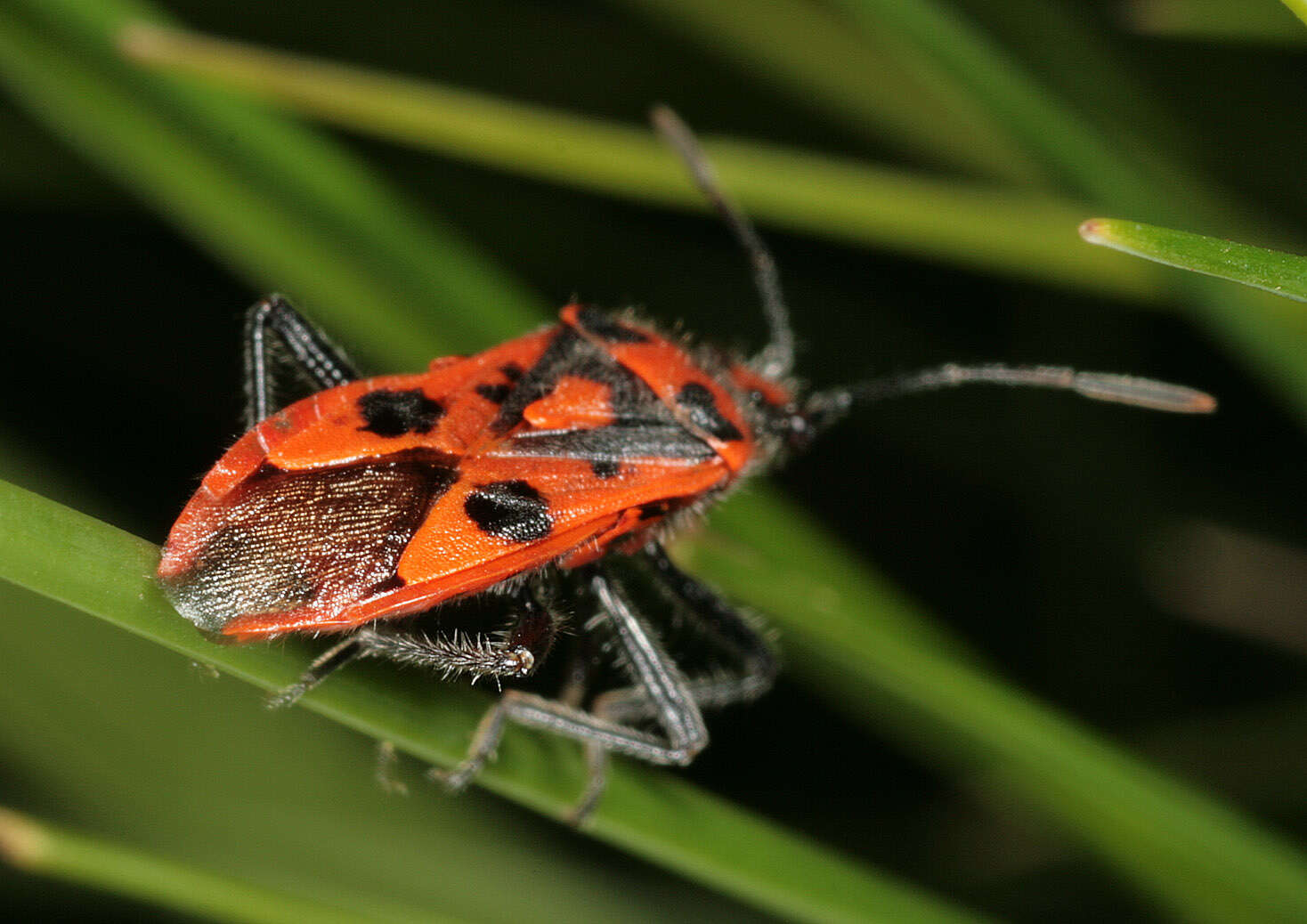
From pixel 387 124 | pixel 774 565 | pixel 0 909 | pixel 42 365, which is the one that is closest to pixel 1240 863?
pixel 774 565

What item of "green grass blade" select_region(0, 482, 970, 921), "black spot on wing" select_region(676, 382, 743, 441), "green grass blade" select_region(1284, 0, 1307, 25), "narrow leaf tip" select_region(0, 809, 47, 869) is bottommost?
"narrow leaf tip" select_region(0, 809, 47, 869)

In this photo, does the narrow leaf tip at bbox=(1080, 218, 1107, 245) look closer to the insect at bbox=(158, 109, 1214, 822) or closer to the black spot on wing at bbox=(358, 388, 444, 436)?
the insect at bbox=(158, 109, 1214, 822)

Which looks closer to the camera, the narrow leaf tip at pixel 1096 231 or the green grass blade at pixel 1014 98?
the narrow leaf tip at pixel 1096 231

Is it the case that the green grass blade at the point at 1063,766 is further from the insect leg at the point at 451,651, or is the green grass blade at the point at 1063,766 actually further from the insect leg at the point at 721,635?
the insect leg at the point at 451,651

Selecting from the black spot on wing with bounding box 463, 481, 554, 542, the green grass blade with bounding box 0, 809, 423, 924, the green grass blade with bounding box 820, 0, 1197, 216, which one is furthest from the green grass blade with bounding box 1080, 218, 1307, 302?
the green grass blade with bounding box 0, 809, 423, 924

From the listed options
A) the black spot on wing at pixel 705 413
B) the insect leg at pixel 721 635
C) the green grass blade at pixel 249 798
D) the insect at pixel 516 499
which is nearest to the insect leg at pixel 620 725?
the insect at pixel 516 499

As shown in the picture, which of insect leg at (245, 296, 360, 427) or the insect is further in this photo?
insect leg at (245, 296, 360, 427)

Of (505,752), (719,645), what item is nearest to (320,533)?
(505,752)

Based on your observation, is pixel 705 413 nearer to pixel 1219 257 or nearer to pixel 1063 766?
pixel 1063 766
